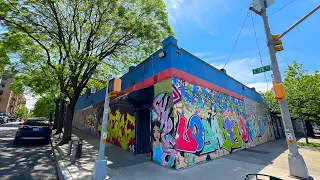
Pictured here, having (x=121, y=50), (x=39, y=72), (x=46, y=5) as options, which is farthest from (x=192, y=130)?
(x=39, y=72)

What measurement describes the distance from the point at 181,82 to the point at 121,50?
267 inches

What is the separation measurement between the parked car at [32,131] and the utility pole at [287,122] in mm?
13406

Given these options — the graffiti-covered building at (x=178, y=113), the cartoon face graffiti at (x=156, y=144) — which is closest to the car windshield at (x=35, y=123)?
the graffiti-covered building at (x=178, y=113)

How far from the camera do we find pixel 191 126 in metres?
6.96

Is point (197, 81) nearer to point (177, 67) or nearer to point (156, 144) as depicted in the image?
point (177, 67)

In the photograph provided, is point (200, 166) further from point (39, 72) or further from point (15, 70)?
point (15, 70)

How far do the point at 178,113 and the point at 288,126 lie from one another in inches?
158

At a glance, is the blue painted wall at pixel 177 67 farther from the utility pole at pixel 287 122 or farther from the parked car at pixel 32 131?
the parked car at pixel 32 131

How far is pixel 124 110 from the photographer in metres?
10.1

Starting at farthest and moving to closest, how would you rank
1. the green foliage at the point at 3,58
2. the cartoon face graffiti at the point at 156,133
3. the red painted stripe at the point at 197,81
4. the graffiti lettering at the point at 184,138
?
1. the green foliage at the point at 3,58
2. the red painted stripe at the point at 197,81
3. the cartoon face graffiti at the point at 156,133
4. the graffiti lettering at the point at 184,138

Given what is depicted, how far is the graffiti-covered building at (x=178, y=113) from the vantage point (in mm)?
6555

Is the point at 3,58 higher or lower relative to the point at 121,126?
higher

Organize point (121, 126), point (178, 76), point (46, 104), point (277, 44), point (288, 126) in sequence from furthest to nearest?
point (46, 104), point (121, 126), point (178, 76), point (277, 44), point (288, 126)

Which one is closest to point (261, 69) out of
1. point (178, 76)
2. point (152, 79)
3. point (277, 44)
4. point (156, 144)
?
point (277, 44)
